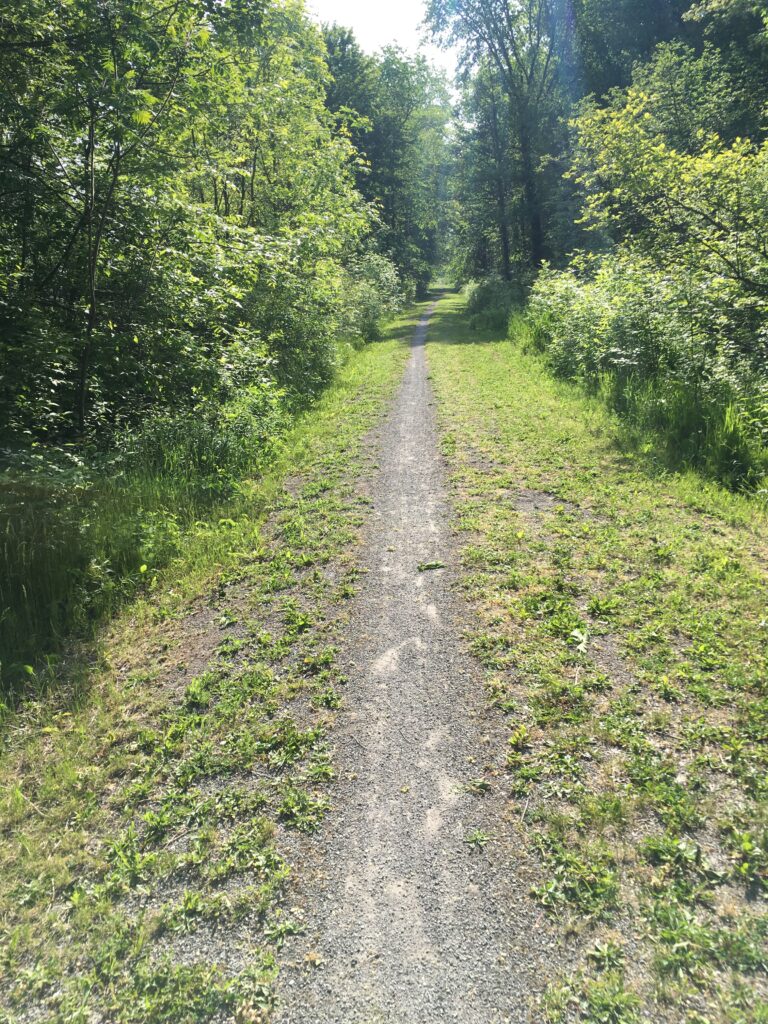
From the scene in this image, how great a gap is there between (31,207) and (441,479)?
570 centimetres

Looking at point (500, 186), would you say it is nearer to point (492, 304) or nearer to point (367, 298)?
point (492, 304)

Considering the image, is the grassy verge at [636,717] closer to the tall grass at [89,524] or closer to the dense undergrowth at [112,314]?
the tall grass at [89,524]

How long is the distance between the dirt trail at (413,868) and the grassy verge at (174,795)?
0.17 meters

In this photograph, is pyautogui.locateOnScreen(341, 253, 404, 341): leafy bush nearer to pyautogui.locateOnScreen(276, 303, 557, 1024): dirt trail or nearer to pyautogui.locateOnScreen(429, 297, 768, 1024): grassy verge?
pyautogui.locateOnScreen(429, 297, 768, 1024): grassy verge

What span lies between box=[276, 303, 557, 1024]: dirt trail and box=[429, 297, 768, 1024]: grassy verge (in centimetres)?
15

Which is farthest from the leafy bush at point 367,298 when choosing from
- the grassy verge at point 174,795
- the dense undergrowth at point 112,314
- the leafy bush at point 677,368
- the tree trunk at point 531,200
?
the grassy verge at point 174,795

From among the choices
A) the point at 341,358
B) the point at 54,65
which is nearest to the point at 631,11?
the point at 341,358

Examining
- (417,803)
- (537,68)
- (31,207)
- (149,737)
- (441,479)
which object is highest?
(537,68)

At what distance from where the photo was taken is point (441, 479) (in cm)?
695

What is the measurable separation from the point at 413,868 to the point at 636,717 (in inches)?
61.3

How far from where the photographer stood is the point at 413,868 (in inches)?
93.8

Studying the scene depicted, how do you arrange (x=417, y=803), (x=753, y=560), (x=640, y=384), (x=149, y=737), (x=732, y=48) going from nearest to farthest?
(x=417, y=803), (x=149, y=737), (x=753, y=560), (x=640, y=384), (x=732, y=48)

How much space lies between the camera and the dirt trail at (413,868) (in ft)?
6.40

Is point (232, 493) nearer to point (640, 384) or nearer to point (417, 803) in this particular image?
point (417, 803)
